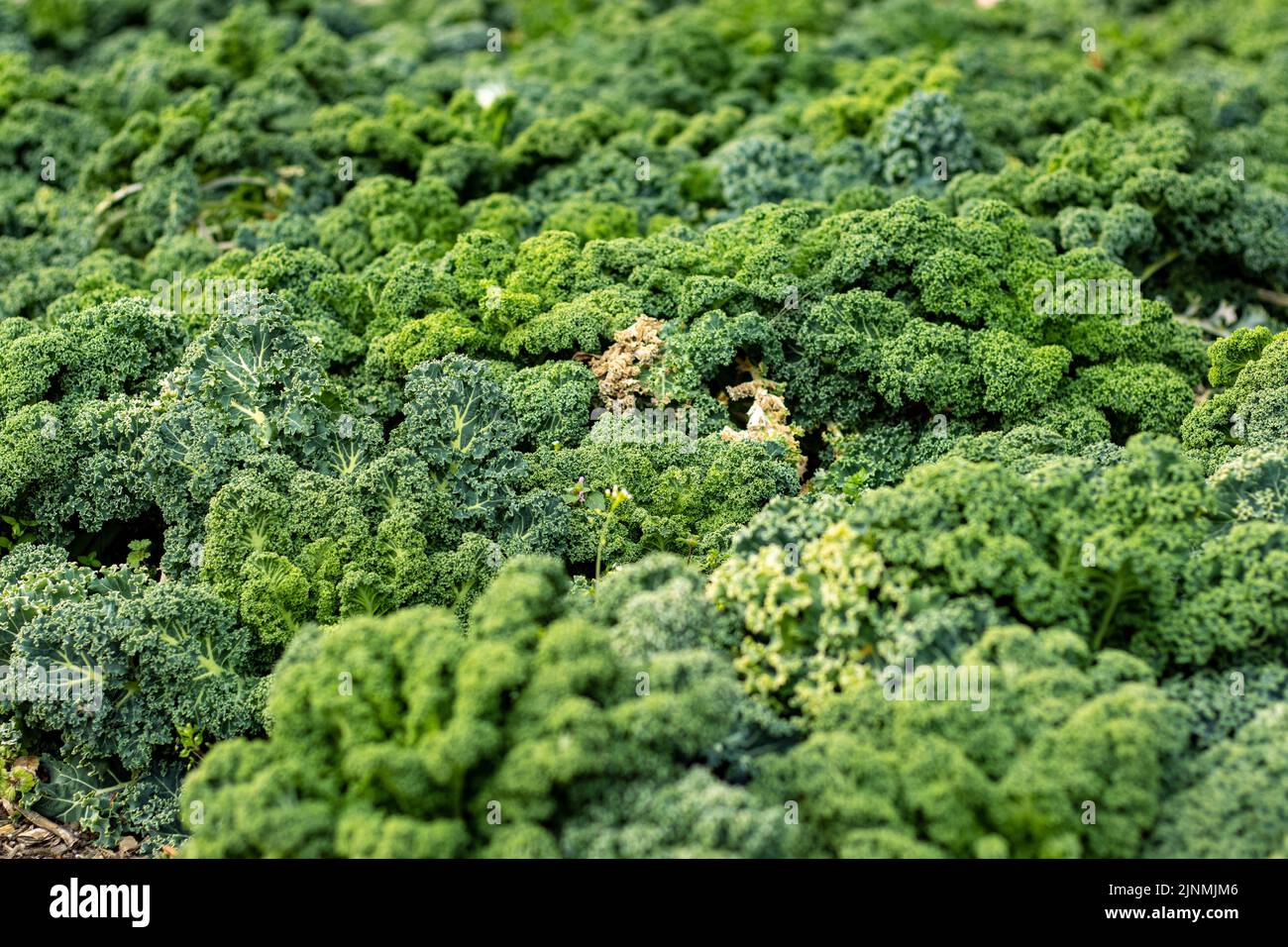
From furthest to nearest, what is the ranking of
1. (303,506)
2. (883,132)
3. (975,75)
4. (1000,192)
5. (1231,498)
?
(975,75) < (883,132) < (1000,192) < (303,506) < (1231,498)

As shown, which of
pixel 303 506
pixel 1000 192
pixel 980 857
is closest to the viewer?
pixel 980 857

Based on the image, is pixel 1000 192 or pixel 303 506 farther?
pixel 1000 192

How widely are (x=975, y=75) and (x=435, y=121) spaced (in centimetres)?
548

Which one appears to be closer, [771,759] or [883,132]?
[771,759]

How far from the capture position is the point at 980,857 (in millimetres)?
5660

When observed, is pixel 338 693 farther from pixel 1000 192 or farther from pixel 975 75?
pixel 975 75

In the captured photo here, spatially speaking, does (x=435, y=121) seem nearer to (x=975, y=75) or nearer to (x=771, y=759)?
(x=975, y=75)

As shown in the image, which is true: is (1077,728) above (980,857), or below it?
above
